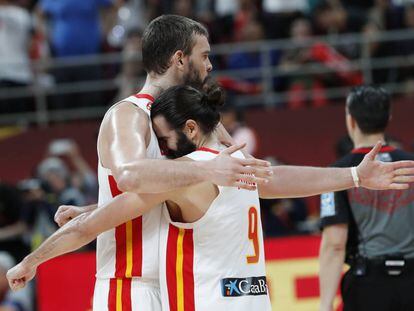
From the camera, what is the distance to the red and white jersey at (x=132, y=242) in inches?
200

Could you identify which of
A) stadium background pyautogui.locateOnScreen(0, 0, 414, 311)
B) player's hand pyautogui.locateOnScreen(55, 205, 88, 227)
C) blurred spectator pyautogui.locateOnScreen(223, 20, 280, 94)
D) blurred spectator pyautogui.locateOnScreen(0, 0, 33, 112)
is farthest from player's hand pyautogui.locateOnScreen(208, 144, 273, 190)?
blurred spectator pyautogui.locateOnScreen(0, 0, 33, 112)

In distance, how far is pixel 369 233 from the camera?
253 inches

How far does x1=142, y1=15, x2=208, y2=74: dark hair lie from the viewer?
527 cm

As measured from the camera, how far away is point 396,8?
13.6 meters

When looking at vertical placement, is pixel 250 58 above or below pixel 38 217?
above

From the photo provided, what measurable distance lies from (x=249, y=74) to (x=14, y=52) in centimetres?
316

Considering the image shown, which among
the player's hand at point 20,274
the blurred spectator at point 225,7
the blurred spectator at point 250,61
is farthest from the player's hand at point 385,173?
the blurred spectator at point 225,7

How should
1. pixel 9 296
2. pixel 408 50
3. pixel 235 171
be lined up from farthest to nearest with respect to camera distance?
1. pixel 408 50
2. pixel 9 296
3. pixel 235 171

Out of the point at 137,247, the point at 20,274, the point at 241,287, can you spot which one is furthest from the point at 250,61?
the point at 241,287

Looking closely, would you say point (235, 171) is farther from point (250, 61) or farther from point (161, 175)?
point (250, 61)

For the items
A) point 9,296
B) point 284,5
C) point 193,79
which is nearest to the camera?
point 193,79

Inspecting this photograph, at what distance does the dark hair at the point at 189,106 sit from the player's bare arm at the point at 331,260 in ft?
5.95

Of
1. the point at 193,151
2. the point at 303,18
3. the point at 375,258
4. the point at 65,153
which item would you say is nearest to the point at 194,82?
the point at 193,151

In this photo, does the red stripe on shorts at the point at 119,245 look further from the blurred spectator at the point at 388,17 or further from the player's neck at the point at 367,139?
the blurred spectator at the point at 388,17
